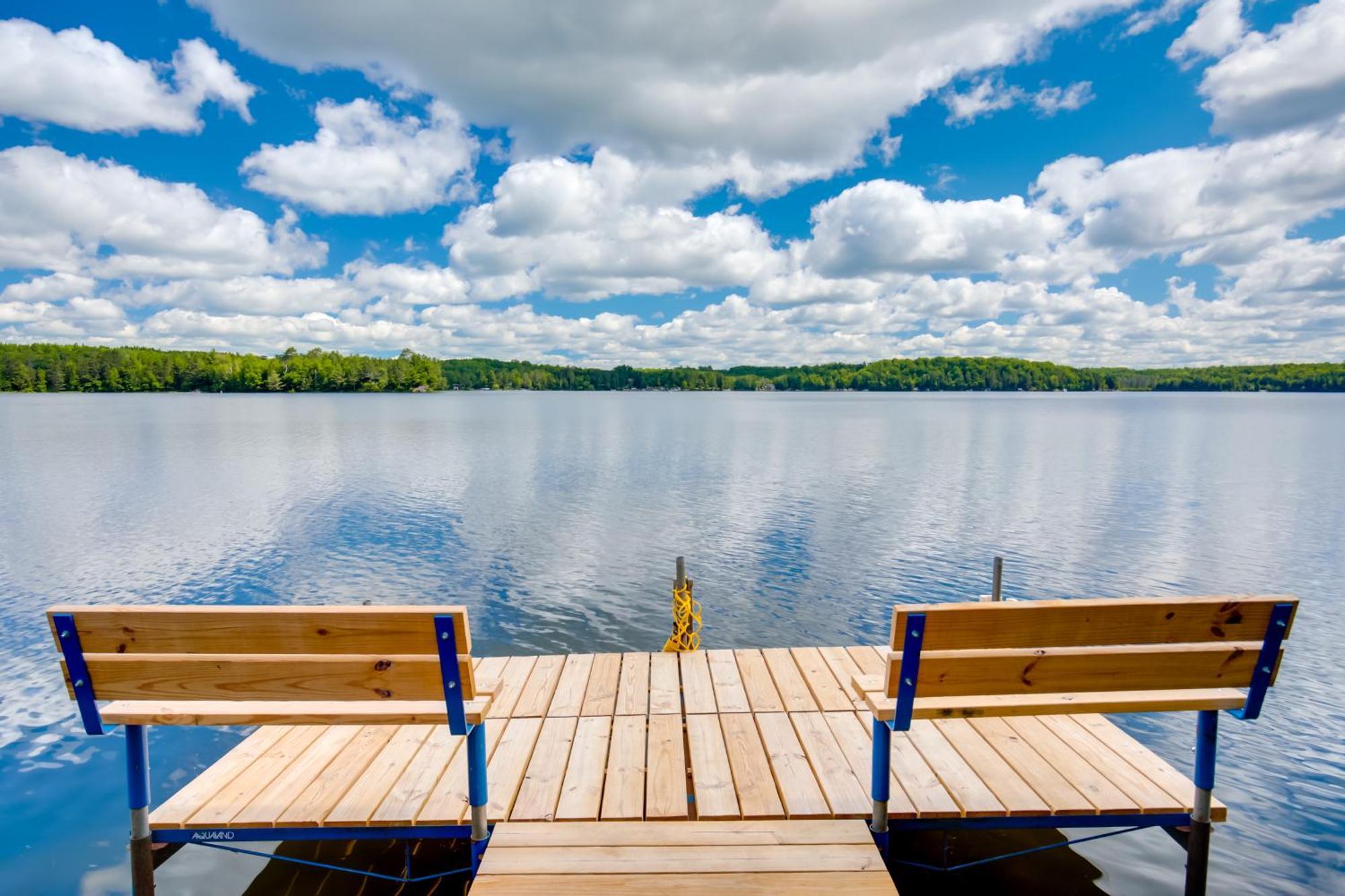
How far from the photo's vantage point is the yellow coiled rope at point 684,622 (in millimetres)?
8445

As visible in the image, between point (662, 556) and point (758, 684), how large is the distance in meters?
11.5

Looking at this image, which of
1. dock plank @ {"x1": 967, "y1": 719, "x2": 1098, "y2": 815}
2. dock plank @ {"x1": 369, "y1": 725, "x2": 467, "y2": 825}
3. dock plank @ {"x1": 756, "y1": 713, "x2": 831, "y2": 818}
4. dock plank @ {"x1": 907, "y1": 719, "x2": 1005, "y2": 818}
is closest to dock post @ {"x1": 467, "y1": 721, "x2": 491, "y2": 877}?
dock plank @ {"x1": 369, "y1": 725, "x2": 467, "y2": 825}

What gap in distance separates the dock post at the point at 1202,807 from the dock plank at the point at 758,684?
10.0 ft

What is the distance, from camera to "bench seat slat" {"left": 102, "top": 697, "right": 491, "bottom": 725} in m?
3.99

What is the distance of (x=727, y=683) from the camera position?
7094 mm

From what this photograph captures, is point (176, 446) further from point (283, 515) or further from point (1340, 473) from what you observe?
point (1340, 473)

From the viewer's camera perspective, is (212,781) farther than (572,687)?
No

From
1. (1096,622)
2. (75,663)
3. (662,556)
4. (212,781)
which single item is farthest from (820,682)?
(662,556)

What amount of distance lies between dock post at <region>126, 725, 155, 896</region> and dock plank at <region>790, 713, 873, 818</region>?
4400 millimetres

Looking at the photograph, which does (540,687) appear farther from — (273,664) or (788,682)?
(273,664)

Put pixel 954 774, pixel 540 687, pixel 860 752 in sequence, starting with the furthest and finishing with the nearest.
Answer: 1. pixel 540 687
2. pixel 860 752
3. pixel 954 774

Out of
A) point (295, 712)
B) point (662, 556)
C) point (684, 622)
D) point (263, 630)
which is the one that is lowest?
point (662, 556)

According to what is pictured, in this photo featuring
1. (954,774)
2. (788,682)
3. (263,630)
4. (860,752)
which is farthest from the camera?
(788,682)

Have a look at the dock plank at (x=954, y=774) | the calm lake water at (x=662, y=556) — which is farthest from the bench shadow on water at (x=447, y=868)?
the dock plank at (x=954, y=774)
